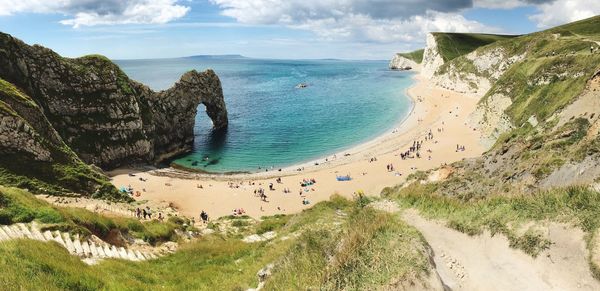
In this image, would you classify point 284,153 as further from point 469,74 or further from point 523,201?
point 469,74

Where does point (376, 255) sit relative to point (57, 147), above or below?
above

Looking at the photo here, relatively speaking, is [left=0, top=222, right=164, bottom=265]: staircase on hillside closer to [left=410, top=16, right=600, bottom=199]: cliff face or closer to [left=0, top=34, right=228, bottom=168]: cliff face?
[left=410, top=16, right=600, bottom=199]: cliff face

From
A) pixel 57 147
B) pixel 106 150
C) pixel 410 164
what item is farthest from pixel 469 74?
pixel 57 147

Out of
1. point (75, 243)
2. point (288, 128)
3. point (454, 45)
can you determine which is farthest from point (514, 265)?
point (454, 45)

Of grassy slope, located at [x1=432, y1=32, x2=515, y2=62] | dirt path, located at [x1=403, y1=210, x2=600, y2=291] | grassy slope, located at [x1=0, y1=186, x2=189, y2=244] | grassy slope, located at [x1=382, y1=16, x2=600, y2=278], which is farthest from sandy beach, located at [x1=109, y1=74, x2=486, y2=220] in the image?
grassy slope, located at [x1=432, y1=32, x2=515, y2=62]

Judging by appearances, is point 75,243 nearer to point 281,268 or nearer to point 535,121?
point 281,268

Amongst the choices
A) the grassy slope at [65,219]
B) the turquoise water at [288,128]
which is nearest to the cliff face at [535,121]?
the grassy slope at [65,219]
